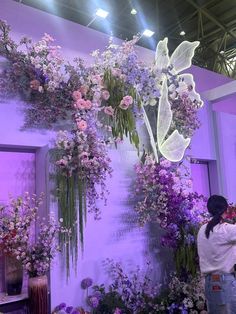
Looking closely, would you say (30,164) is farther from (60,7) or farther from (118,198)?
(60,7)

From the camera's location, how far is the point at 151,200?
12.2 ft

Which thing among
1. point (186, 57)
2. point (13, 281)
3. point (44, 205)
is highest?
point (186, 57)

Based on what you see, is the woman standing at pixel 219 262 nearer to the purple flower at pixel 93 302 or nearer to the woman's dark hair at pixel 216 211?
the woman's dark hair at pixel 216 211

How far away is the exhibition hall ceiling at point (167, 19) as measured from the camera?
5.64m

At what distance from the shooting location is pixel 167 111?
3891 millimetres

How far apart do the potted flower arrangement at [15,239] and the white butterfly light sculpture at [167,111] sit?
165 cm

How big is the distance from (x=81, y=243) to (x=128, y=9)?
167 inches

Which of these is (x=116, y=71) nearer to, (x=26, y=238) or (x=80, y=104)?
(x=80, y=104)

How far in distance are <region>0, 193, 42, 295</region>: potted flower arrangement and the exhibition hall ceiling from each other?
349 centimetres

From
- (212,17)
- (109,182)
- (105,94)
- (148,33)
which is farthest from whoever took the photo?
(212,17)

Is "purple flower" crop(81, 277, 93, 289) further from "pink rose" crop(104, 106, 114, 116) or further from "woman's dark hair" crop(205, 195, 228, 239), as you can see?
"pink rose" crop(104, 106, 114, 116)

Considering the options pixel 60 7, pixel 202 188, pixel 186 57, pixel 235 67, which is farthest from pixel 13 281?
pixel 235 67

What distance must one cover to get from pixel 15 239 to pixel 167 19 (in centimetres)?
530

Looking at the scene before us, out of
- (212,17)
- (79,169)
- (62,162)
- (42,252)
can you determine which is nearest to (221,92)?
(212,17)
